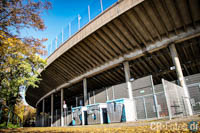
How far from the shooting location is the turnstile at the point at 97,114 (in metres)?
14.4

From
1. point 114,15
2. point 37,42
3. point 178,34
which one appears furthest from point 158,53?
point 37,42

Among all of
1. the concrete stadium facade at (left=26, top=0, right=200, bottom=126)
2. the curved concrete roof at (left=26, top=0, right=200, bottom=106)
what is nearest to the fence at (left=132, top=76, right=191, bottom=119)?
the concrete stadium facade at (left=26, top=0, right=200, bottom=126)

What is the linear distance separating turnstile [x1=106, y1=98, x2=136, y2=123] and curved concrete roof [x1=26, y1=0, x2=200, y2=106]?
→ 20.4 feet

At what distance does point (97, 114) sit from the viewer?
14758 mm

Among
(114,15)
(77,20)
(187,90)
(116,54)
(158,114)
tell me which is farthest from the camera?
(77,20)

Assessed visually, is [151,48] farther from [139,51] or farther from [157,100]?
[157,100]

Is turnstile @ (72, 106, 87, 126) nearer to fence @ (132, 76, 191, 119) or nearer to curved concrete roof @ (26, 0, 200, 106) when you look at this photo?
curved concrete roof @ (26, 0, 200, 106)

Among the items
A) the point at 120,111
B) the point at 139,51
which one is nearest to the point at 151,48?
the point at 139,51

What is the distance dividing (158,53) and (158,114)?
10618mm

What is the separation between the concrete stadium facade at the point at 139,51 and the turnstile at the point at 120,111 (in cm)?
70

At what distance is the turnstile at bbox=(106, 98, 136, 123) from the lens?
1257 cm

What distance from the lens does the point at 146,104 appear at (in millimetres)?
11125

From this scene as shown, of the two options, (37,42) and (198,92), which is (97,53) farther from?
(198,92)

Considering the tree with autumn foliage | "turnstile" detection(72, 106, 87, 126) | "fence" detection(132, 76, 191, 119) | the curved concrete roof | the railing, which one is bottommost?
"turnstile" detection(72, 106, 87, 126)
